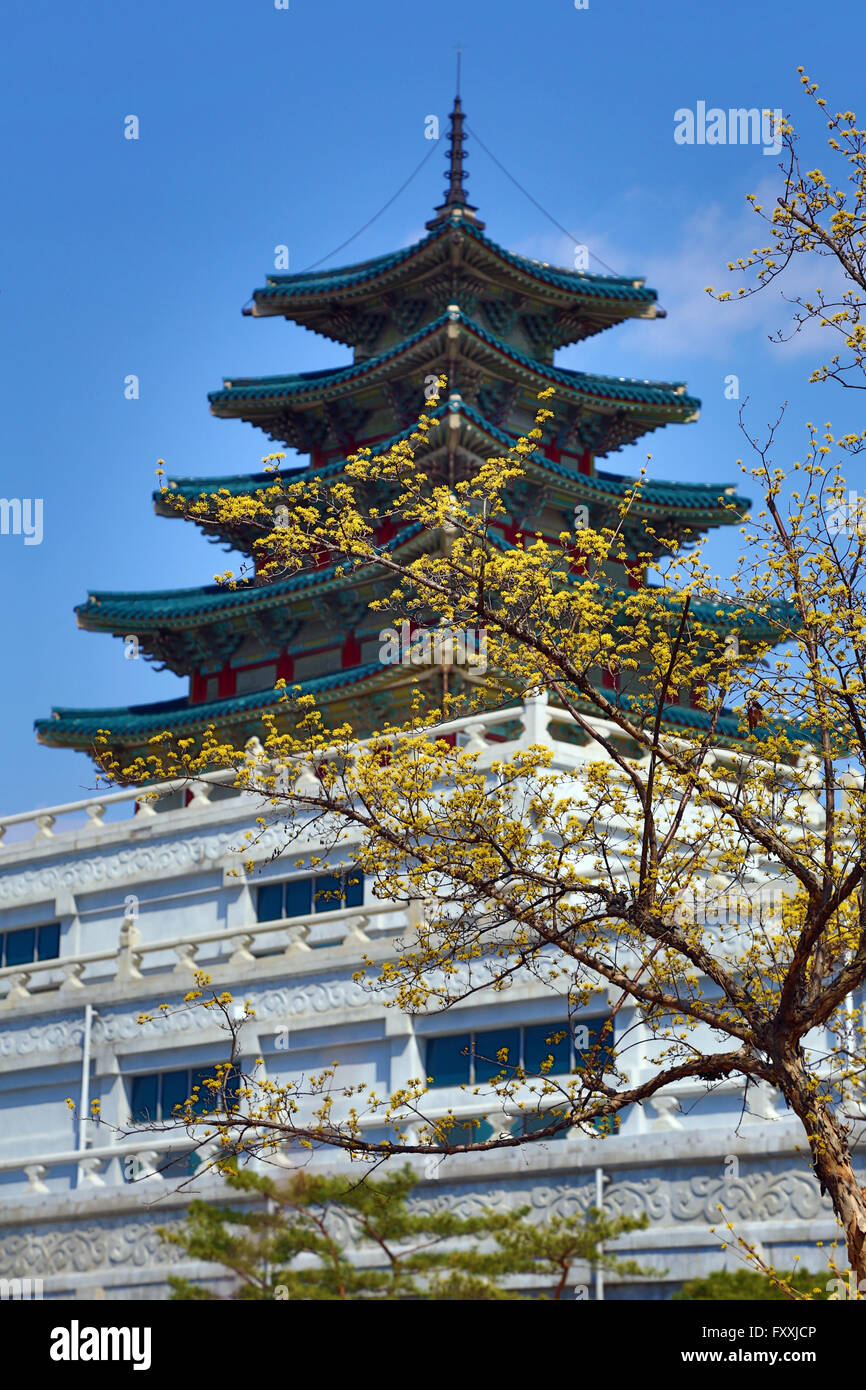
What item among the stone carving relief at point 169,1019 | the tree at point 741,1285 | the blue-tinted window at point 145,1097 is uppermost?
the stone carving relief at point 169,1019

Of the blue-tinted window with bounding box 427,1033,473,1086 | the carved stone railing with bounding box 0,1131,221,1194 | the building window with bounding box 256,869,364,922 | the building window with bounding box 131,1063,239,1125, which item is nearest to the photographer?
the blue-tinted window with bounding box 427,1033,473,1086

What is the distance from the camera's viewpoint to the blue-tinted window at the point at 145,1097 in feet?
80.3

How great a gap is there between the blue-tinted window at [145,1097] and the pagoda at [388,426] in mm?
7468

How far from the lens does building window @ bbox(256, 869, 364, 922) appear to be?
26438 mm

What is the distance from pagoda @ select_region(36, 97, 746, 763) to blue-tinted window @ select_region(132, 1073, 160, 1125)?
747cm

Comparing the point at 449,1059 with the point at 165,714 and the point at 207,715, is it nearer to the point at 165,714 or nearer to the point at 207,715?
the point at 207,715

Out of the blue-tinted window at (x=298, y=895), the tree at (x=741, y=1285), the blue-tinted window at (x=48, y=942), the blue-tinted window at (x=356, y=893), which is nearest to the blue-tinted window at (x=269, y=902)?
the blue-tinted window at (x=298, y=895)

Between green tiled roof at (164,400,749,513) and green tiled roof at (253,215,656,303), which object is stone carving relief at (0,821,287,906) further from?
green tiled roof at (253,215,656,303)

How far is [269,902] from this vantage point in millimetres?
27531

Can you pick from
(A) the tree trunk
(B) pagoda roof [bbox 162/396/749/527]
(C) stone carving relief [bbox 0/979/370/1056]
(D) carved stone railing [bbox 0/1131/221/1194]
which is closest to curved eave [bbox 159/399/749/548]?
(B) pagoda roof [bbox 162/396/749/527]

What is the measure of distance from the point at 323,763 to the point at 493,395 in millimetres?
21827

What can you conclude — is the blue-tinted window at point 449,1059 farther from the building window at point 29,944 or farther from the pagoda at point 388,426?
the building window at point 29,944
